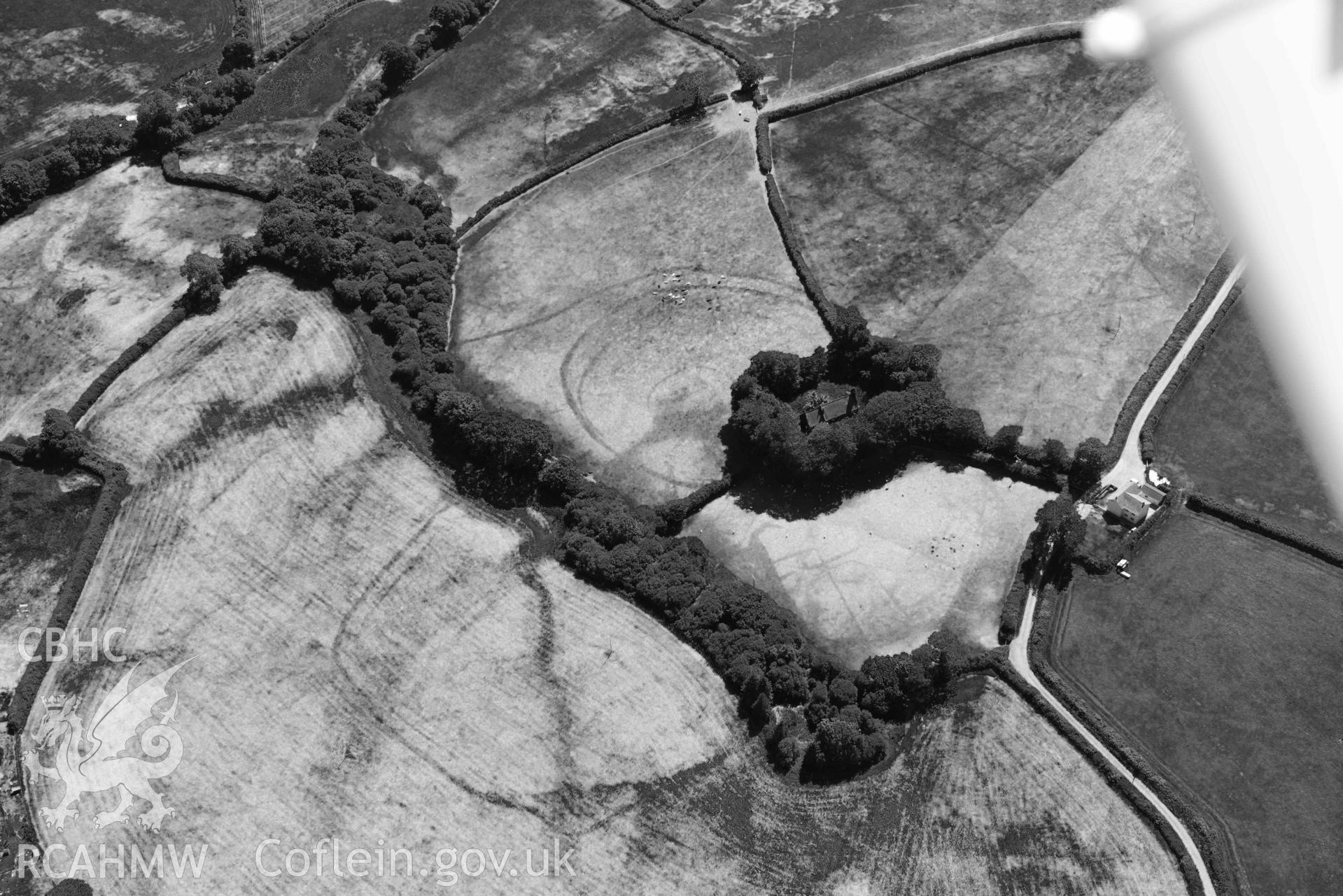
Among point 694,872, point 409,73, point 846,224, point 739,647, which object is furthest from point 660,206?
point 694,872

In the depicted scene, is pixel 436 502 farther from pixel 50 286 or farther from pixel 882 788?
pixel 50 286

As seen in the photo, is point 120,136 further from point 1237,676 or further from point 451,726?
point 1237,676

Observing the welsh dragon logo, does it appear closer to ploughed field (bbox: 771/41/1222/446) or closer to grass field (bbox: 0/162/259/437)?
grass field (bbox: 0/162/259/437)

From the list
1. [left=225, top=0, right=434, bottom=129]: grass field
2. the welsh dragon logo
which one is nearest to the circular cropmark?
the welsh dragon logo

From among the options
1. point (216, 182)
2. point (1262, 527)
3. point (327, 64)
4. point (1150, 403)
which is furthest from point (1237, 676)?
point (327, 64)

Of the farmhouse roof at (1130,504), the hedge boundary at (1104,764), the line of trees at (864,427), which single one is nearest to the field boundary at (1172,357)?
the line of trees at (864,427)

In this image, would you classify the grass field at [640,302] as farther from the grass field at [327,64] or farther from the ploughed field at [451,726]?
the grass field at [327,64]
